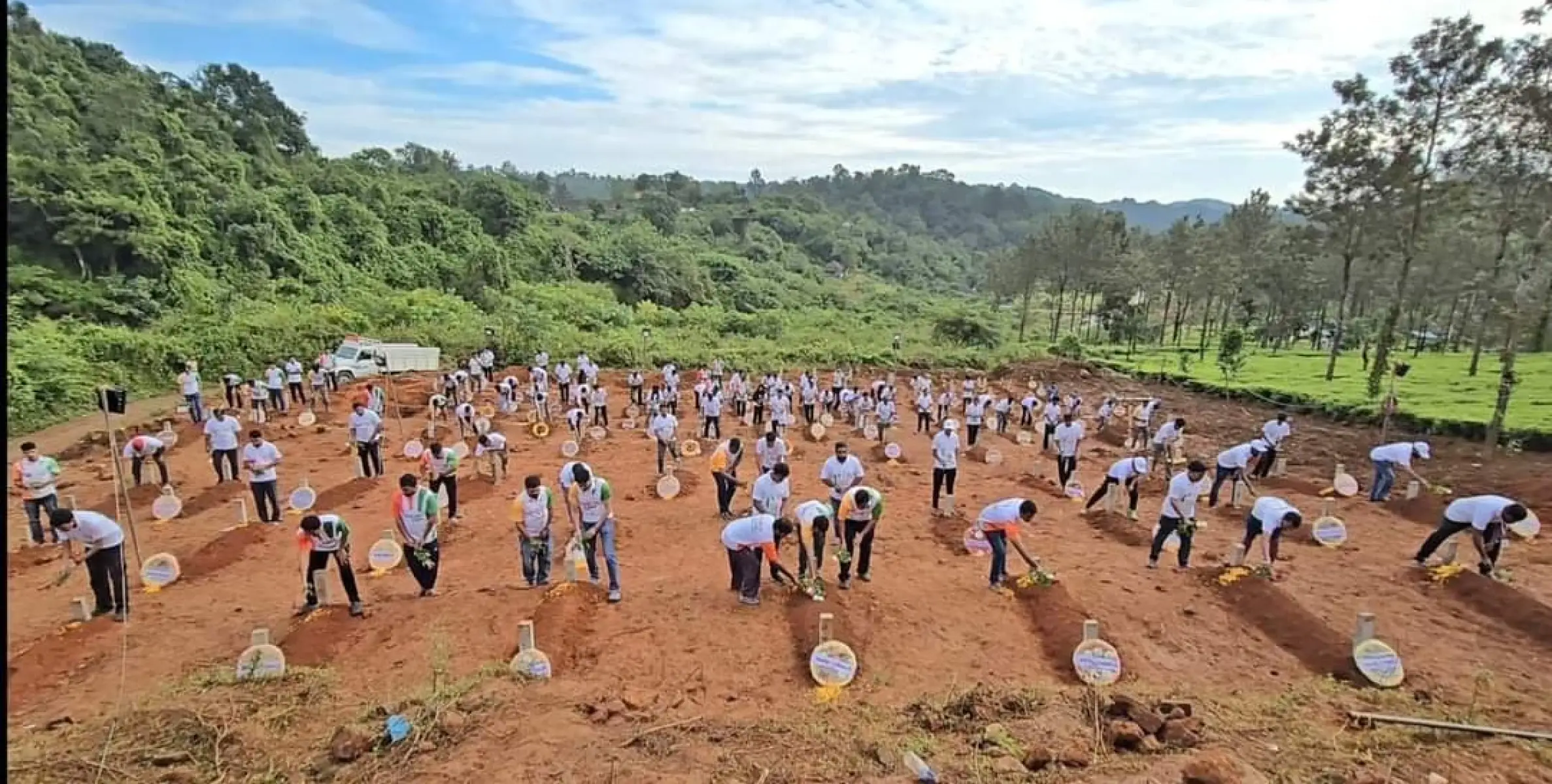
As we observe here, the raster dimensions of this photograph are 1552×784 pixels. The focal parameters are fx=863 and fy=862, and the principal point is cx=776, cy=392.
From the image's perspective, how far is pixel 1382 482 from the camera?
15.5 meters

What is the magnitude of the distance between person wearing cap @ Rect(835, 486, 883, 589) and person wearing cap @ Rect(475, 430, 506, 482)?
791 centimetres

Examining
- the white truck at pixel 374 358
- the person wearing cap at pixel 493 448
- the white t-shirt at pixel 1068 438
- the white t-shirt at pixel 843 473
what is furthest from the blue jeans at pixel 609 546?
the white truck at pixel 374 358

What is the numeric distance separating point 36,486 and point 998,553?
1319cm

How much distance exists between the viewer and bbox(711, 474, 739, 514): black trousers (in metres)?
13.7

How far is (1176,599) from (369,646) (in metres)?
9.24

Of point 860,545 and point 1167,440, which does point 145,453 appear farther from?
point 1167,440

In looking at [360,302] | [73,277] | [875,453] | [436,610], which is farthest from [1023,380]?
[73,277]

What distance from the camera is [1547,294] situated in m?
17.0

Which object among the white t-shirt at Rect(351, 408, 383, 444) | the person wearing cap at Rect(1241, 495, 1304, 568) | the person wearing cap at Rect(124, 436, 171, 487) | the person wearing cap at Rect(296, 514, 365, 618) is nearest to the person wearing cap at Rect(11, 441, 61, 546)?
the person wearing cap at Rect(124, 436, 171, 487)

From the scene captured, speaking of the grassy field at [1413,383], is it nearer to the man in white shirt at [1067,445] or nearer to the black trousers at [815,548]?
the man in white shirt at [1067,445]

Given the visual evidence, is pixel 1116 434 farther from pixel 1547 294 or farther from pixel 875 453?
pixel 1547 294

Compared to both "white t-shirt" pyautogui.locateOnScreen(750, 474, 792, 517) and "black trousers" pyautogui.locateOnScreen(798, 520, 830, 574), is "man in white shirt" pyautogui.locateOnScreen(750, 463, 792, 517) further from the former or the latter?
"black trousers" pyautogui.locateOnScreen(798, 520, 830, 574)

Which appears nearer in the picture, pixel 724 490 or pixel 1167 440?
pixel 724 490

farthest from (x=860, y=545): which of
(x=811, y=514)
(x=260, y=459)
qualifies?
(x=260, y=459)
